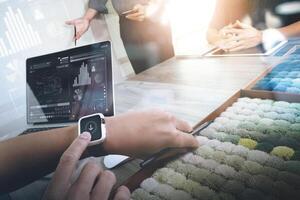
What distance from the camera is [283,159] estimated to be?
0.48 metres

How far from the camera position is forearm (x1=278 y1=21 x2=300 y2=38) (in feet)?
3.59

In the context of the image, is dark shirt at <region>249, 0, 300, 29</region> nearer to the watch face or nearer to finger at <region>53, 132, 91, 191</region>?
the watch face

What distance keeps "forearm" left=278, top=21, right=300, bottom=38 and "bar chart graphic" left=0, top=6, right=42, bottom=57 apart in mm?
1210

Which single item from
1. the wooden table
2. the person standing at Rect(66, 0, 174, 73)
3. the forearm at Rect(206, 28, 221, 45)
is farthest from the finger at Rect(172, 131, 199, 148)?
the person standing at Rect(66, 0, 174, 73)

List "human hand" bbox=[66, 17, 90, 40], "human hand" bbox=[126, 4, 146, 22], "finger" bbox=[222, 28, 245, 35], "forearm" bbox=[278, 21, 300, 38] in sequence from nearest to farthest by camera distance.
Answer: "forearm" bbox=[278, 21, 300, 38] < "finger" bbox=[222, 28, 245, 35] < "human hand" bbox=[66, 17, 90, 40] < "human hand" bbox=[126, 4, 146, 22]

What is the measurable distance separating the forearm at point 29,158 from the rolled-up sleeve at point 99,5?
1.06 m

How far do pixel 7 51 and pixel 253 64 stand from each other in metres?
1.22

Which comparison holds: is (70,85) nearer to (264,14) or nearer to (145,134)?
(145,134)

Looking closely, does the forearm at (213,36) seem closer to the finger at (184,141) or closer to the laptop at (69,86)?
the laptop at (69,86)

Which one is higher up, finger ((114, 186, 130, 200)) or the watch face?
the watch face

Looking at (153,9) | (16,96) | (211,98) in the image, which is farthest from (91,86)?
(153,9)

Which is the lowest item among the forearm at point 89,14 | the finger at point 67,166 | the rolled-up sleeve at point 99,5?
the finger at point 67,166

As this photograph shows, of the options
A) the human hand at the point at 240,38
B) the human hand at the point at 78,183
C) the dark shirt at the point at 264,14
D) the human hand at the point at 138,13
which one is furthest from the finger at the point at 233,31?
the human hand at the point at 78,183

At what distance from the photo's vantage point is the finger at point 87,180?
457 millimetres
